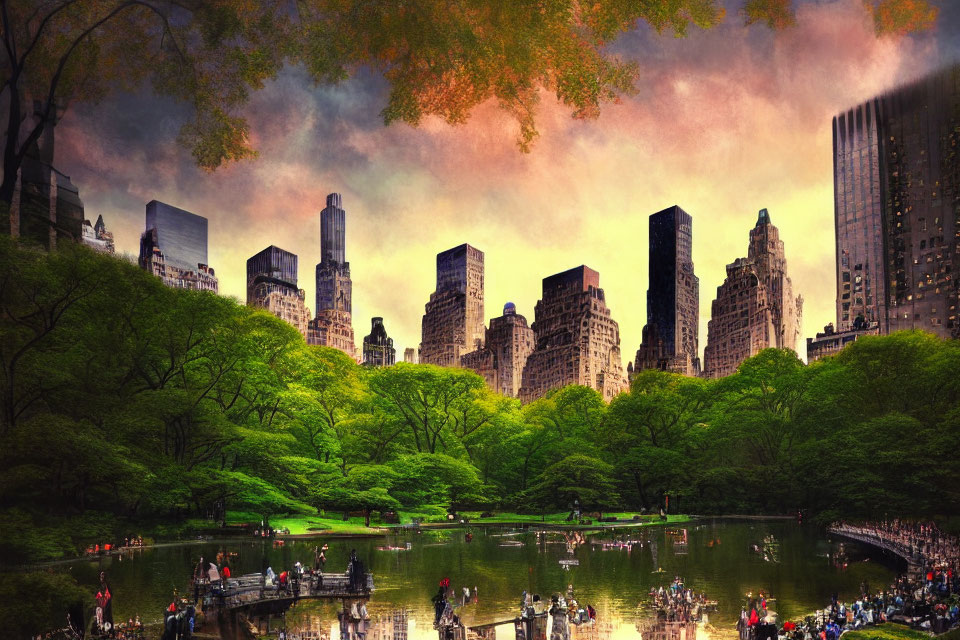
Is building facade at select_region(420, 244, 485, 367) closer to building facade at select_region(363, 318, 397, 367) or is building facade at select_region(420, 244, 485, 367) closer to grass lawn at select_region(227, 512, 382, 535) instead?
grass lawn at select_region(227, 512, 382, 535)

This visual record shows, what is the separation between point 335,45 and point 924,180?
58.6ft

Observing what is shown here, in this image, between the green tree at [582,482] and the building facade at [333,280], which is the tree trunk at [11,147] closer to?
the building facade at [333,280]

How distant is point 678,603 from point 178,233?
12.6 m

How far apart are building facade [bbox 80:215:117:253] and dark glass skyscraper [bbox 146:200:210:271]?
714 millimetres

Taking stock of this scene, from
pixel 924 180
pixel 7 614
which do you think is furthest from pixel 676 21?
pixel 924 180

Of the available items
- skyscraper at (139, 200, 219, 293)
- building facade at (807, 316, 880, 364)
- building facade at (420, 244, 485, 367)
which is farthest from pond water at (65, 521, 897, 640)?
building facade at (807, 316, 880, 364)

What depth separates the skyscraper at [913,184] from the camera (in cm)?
1623

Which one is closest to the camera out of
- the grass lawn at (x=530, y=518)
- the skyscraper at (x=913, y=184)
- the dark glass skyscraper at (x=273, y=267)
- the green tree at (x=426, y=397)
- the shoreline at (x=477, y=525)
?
the skyscraper at (x=913, y=184)

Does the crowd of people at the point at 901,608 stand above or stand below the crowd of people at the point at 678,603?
above

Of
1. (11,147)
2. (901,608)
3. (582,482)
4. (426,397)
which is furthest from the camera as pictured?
(426,397)

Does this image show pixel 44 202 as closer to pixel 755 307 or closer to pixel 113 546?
pixel 113 546

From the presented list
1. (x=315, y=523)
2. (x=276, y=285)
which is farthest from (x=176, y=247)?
(x=315, y=523)

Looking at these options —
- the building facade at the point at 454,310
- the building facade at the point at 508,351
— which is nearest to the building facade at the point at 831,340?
the building facade at the point at 508,351

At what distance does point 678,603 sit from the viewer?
1521 cm
